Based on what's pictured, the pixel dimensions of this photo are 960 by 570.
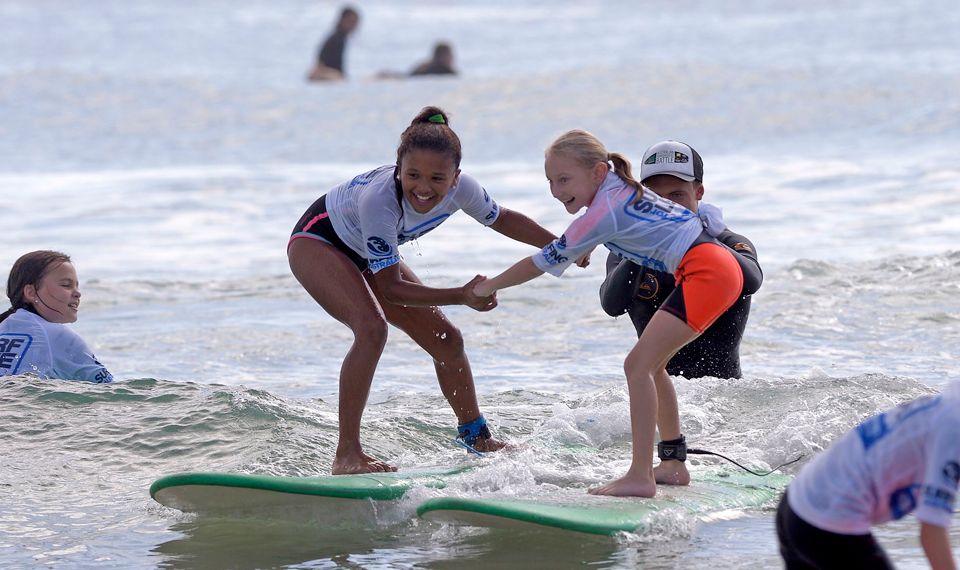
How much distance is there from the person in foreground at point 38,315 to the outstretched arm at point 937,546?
527 cm

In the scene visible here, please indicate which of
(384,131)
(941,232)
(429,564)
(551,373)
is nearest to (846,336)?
(551,373)

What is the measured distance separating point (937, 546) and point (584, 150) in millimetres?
Result: 2541

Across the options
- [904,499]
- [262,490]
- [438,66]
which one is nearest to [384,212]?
[262,490]

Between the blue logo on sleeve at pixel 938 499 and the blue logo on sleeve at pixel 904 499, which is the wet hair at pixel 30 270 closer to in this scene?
the blue logo on sleeve at pixel 904 499

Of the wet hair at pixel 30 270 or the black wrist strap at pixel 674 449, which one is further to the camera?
the wet hair at pixel 30 270

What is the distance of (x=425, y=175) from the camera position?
19.1 feet

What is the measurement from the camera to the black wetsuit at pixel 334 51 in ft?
86.5

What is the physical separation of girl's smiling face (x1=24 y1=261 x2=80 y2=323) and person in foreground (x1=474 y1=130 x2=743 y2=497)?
9.47 feet

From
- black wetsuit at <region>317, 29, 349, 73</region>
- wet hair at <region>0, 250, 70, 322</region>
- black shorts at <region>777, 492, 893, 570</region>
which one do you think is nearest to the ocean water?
wet hair at <region>0, 250, 70, 322</region>

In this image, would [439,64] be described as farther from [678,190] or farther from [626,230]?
[626,230]

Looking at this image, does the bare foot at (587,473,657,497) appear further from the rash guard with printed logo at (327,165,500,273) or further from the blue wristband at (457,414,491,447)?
the rash guard with printed logo at (327,165,500,273)

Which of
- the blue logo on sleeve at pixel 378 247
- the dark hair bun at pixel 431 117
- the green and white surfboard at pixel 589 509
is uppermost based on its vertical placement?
the dark hair bun at pixel 431 117

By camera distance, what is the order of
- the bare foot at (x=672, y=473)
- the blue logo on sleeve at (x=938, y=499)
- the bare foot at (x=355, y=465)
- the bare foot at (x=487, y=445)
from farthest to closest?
the bare foot at (x=487, y=445), the bare foot at (x=355, y=465), the bare foot at (x=672, y=473), the blue logo on sleeve at (x=938, y=499)

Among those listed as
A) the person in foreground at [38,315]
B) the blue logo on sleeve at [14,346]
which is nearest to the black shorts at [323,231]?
the person in foreground at [38,315]
